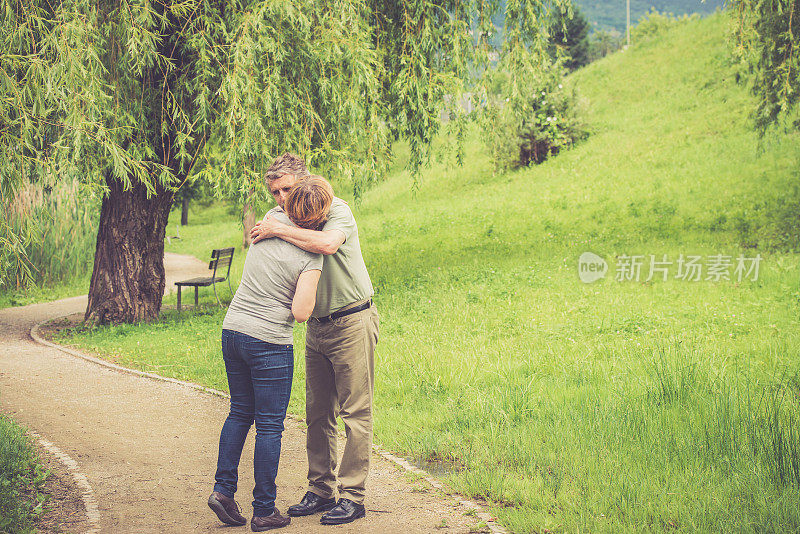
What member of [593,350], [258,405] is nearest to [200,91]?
[593,350]

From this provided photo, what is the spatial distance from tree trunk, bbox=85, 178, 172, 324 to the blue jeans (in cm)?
771

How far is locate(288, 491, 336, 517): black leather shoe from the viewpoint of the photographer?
13.1 feet

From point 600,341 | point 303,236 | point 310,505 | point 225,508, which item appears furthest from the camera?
point 600,341

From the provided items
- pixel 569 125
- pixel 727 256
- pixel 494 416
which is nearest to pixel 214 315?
pixel 494 416

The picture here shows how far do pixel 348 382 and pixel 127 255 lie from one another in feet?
25.9

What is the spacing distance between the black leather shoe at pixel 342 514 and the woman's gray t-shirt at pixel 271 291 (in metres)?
1.00

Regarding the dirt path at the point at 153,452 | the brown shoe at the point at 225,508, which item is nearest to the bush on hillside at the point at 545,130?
the dirt path at the point at 153,452

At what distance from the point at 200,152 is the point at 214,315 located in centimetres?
286

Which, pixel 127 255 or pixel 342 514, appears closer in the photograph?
pixel 342 514

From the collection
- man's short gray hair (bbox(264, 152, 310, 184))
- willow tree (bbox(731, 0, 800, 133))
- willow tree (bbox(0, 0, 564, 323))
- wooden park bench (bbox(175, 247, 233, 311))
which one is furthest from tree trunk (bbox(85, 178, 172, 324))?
willow tree (bbox(731, 0, 800, 133))

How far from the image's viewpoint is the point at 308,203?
3621 mm

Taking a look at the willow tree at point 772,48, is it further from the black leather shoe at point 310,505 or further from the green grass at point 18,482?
the green grass at point 18,482

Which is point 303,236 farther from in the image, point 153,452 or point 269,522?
point 153,452

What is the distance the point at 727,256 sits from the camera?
1277 cm
